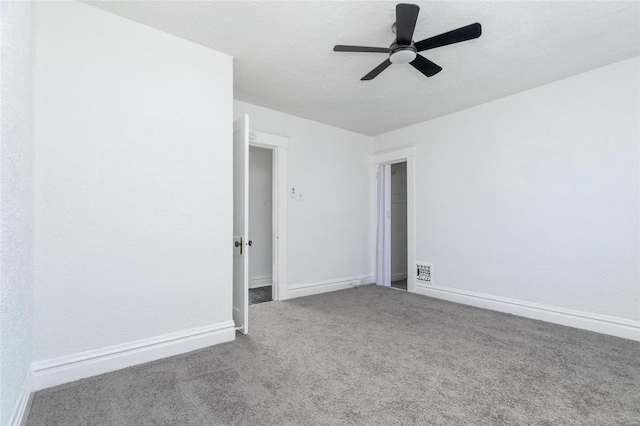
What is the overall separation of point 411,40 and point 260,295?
3.69m

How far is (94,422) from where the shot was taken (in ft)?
5.24

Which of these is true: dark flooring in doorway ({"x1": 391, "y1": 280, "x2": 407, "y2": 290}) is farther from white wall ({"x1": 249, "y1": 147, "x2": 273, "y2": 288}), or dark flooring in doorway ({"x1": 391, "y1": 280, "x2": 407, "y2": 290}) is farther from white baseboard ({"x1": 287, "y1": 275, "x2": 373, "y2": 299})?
white wall ({"x1": 249, "y1": 147, "x2": 273, "y2": 288})

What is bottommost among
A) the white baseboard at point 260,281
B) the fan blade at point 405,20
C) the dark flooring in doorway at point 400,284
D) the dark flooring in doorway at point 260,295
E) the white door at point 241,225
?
the dark flooring in doorway at point 400,284

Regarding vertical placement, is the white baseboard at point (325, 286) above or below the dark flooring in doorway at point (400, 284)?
above

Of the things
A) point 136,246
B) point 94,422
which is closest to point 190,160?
point 136,246

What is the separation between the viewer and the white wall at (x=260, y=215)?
16.7 ft

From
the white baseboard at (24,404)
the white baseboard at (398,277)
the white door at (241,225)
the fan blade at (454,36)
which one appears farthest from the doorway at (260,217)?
the fan blade at (454,36)

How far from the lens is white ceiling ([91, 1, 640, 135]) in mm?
2109

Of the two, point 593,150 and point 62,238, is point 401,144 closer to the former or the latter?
point 593,150

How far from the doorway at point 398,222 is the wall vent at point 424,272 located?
4.12ft

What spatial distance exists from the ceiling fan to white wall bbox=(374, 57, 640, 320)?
1808 mm

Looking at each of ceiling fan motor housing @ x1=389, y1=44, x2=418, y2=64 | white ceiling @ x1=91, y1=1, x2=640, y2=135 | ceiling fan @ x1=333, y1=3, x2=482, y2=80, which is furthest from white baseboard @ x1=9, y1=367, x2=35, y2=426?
ceiling fan motor housing @ x1=389, y1=44, x2=418, y2=64

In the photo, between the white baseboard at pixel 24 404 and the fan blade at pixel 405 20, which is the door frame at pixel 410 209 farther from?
the white baseboard at pixel 24 404

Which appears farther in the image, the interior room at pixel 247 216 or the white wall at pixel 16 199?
the interior room at pixel 247 216
